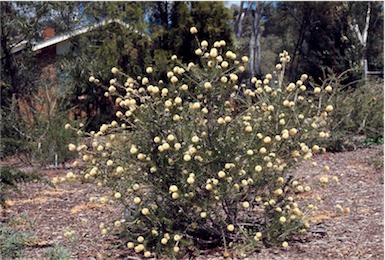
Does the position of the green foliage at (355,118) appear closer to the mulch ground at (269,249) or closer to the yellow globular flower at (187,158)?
the mulch ground at (269,249)

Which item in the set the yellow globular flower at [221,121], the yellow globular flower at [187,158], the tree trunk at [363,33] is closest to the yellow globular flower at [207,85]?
the yellow globular flower at [221,121]

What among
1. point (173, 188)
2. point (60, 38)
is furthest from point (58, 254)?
point (60, 38)

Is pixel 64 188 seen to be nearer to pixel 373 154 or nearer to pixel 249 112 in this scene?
pixel 249 112

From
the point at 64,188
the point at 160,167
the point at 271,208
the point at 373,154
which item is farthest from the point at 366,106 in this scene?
the point at 160,167

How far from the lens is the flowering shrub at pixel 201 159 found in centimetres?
349

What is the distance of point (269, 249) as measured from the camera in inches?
151

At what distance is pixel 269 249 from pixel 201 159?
0.90 metres

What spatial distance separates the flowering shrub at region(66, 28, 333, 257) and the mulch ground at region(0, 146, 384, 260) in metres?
0.25

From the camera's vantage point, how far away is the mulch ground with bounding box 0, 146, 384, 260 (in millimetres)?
3793

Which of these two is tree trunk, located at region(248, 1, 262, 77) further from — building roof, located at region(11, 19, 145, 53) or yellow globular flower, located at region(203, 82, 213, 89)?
yellow globular flower, located at region(203, 82, 213, 89)

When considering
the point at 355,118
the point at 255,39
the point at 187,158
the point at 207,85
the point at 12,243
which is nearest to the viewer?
the point at 187,158

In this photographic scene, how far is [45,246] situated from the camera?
158 inches

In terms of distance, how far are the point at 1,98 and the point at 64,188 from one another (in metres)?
6.12

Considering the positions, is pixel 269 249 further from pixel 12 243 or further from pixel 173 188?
pixel 12 243
